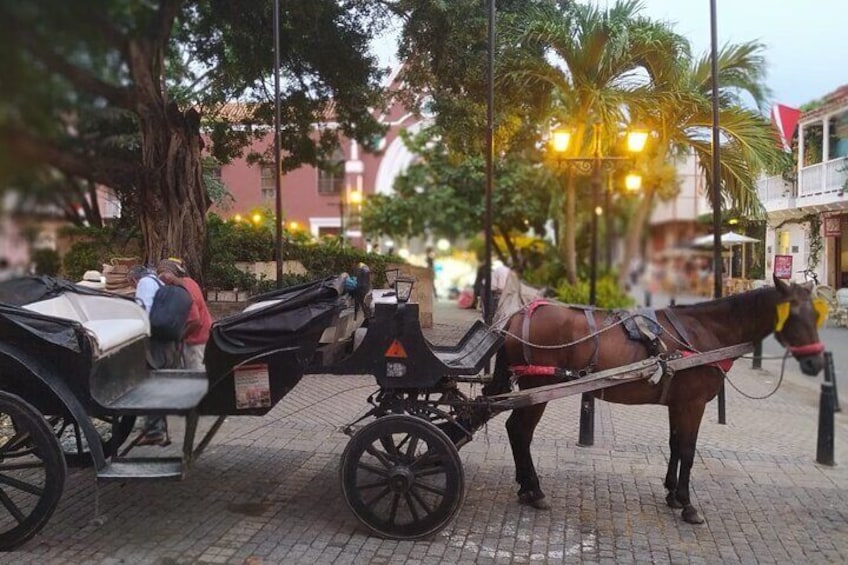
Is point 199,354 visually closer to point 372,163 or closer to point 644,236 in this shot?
point 644,236

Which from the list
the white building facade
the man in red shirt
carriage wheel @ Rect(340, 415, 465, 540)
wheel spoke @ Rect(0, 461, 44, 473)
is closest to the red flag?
the white building facade

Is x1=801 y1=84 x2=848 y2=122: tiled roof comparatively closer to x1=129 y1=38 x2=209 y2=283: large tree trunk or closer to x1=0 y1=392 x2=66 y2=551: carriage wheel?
x1=129 y1=38 x2=209 y2=283: large tree trunk

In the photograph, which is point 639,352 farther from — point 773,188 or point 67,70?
point 67,70

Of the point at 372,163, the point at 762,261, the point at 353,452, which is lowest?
the point at 353,452

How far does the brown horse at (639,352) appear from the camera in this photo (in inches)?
176

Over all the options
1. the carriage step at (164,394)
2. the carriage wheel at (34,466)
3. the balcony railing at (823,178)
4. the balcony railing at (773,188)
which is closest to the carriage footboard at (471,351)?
the carriage step at (164,394)

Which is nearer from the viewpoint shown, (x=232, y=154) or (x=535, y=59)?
(x=232, y=154)

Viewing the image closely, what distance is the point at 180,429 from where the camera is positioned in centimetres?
378

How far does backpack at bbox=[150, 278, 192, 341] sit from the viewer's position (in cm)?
435

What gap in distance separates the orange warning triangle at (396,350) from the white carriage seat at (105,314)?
1.65 meters

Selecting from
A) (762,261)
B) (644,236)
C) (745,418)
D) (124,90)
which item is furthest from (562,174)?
(124,90)

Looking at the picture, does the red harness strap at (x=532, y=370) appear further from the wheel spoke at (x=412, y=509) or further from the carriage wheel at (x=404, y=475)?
the wheel spoke at (x=412, y=509)

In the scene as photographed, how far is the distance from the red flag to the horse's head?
2.30 m

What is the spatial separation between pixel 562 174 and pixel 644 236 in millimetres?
7410
